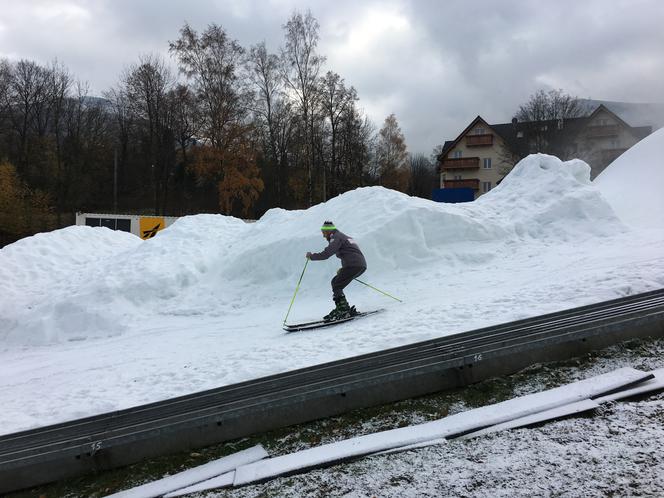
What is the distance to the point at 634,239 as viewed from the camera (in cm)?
1159

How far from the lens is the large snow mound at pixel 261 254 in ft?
37.4

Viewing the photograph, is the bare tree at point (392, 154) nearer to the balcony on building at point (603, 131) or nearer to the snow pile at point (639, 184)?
the balcony on building at point (603, 131)

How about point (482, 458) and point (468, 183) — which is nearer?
point (482, 458)

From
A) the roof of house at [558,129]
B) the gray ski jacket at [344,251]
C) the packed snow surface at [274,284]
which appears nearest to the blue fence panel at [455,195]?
the packed snow surface at [274,284]

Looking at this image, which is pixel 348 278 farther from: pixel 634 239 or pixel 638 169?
pixel 638 169

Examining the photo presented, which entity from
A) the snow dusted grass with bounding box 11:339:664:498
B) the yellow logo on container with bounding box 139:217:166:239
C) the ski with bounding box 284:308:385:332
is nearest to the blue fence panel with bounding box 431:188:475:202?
the yellow logo on container with bounding box 139:217:166:239

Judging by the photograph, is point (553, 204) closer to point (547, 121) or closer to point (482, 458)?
point (482, 458)

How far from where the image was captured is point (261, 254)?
43.2 feet

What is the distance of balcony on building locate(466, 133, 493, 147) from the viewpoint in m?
61.3

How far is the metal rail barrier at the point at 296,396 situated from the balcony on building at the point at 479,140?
A: 60112 mm

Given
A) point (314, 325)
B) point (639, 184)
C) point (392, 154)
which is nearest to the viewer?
point (314, 325)

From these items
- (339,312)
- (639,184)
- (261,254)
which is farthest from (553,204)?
(261,254)

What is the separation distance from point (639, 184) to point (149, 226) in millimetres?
22865

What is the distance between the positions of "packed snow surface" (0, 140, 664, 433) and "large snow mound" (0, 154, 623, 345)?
2.0 inches
